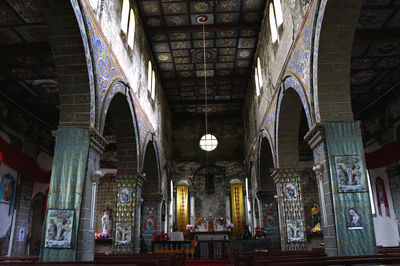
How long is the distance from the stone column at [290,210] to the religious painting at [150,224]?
6733 mm

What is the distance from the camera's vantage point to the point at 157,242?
1585 centimetres

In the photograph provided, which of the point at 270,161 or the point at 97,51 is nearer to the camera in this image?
the point at 97,51

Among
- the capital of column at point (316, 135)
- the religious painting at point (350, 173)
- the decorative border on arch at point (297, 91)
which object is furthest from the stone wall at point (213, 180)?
the religious painting at point (350, 173)

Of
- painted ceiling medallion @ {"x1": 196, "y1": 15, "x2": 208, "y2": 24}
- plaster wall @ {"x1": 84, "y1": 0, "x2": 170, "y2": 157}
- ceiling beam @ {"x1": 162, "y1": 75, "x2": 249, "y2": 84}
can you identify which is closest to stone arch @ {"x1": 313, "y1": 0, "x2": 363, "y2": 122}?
plaster wall @ {"x1": 84, "y1": 0, "x2": 170, "y2": 157}

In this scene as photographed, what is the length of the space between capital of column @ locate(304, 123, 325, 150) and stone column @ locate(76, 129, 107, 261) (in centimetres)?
518

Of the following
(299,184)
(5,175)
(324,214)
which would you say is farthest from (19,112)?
(324,214)

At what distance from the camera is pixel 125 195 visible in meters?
13.2

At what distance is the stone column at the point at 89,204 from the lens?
7770 mm

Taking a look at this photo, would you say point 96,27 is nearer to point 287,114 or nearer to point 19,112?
point 287,114

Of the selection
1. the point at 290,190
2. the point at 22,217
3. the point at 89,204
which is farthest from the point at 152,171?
the point at 89,204

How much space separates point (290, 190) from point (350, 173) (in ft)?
18.4

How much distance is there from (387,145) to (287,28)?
27.1ft

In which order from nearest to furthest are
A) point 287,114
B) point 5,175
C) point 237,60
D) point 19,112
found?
point 287,114, point 5,175, point 19,112, point 237,60

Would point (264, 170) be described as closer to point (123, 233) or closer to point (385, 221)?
point (385, 221)
